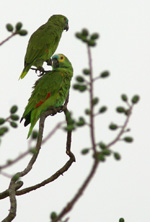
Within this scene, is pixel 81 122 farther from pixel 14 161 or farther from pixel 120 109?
pixel 14 161

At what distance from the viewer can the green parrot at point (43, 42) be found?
5505 mm

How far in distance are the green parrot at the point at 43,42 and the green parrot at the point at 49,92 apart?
40 cm

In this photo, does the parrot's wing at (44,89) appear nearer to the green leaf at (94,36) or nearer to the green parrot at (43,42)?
the green parrot at (43,42)

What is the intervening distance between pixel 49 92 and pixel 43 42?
1336 millimetres

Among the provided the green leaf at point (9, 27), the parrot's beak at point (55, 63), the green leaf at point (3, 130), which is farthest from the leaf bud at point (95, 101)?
the parrot's beak at point (55, 63)

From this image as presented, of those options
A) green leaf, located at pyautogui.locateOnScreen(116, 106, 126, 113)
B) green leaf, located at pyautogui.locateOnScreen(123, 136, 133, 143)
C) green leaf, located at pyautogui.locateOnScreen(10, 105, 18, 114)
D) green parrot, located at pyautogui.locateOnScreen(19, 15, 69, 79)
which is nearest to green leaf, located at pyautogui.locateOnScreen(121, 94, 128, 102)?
green leaf, located at pyautogui.locateOnScreen(116, 106, 126, 113)

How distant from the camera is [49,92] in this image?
4.92 metres

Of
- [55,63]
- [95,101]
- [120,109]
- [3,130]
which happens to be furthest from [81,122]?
[55,63]

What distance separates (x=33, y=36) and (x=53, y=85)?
1.54m

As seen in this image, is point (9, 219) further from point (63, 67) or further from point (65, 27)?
point (65, 27)

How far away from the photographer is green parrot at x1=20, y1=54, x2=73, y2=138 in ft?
15.4

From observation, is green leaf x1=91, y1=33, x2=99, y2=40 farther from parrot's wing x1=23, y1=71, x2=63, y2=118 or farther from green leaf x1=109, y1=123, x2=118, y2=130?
parrot's wing x1=23, y1=71, x2=63, y2=118

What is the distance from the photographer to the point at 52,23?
668 cm

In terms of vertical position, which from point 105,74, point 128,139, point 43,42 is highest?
point 43,42
